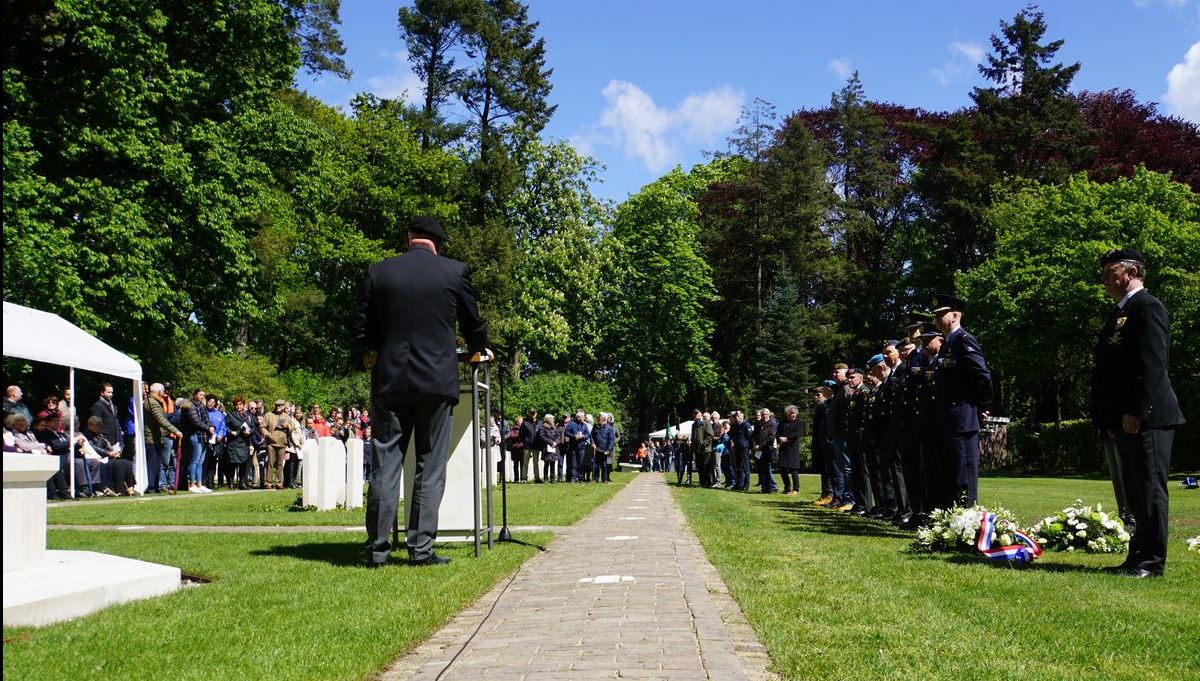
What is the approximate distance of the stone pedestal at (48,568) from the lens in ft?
18.8

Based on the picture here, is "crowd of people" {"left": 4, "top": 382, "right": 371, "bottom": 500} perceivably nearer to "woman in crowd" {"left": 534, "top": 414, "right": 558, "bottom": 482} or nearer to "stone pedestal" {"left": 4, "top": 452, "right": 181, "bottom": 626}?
"woman in crowd" {"left": 534, "top": 414, "right": 558, "bottom": 482}

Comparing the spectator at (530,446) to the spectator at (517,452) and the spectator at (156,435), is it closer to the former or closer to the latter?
the spectator at (517,452)

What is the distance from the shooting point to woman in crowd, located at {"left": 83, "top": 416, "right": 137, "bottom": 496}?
20906 mm

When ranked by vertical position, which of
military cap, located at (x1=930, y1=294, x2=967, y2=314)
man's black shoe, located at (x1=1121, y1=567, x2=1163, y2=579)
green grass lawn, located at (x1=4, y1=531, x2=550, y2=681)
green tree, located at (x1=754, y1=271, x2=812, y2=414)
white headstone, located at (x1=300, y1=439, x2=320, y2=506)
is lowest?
man's black shoe, located at (x1=1121, y1=567, x2=1163, y2=579)

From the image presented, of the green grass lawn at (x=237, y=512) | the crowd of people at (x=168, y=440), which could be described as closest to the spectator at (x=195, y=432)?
the crowd of people at (x=168, y=440)

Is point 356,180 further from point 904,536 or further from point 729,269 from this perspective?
point 904,536

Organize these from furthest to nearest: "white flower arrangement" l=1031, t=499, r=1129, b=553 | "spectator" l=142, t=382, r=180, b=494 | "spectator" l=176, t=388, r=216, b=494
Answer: "spectator" l=176, t=388, r=216, b=494 → "spectator" l=142, t=382, r=180, b=494 → "white flower arrangement" l=1031, t=499, r=1129, b=553

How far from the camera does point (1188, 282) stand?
3803cm

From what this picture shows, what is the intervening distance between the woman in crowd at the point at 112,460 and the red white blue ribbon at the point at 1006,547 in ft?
54.5

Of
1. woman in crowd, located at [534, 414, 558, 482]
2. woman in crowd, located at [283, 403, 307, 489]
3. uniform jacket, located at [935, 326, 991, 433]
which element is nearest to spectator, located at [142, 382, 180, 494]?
woman in crowd, located at [283, 403, 307, 489]

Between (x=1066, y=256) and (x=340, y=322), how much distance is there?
29845 mm

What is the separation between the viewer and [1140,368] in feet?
25.4

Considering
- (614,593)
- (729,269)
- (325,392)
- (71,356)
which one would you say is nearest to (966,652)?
(614,593)

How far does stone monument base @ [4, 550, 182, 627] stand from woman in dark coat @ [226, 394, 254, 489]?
19030 mm
